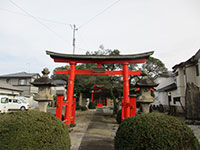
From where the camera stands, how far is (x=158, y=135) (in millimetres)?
2311

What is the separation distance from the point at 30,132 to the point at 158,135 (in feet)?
7.56

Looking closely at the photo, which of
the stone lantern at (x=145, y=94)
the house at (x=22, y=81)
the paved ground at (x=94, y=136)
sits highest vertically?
the house at (x=22, y=81)

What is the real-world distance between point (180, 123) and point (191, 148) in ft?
1.38

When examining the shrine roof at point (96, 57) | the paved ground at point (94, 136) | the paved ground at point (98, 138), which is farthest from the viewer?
the shrine roof at point (96, 57)

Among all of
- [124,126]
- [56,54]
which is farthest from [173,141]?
[56,54]

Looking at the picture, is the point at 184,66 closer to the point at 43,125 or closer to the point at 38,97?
the point at 38,97

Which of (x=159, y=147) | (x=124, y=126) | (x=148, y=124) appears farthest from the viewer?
(x=124, y=126)

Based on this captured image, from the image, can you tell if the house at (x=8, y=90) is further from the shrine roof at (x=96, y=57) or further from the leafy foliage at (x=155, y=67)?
the leafy foliage at (x=155, y=67)

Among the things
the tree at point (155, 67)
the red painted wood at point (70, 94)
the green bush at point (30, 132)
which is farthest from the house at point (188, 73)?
the green bush at point (30, 132)

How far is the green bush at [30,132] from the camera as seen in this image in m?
2.29

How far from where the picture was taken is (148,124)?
2.50 meters

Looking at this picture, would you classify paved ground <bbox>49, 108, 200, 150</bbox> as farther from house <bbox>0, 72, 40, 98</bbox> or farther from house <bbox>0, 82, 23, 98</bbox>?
house <bbox>0, 72, 40, 98</bbox>

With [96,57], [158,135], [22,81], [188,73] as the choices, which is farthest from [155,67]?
[22,81]

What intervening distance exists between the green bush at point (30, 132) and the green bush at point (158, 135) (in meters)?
1.34
